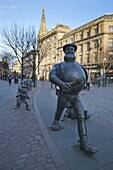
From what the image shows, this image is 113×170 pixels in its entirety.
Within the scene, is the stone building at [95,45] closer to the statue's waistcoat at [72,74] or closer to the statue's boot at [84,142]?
the statue's waistcoat at [72,74]

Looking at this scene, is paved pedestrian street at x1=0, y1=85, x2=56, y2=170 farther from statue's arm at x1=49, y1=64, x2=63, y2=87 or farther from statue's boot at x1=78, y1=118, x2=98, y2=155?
statue's arm at x1=49, y1=64, x2=63, y2=87

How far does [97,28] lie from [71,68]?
124ft

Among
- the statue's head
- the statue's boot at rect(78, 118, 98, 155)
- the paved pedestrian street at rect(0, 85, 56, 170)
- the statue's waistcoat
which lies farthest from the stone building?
the statue's boot at rect(78, 118, 98, 155)

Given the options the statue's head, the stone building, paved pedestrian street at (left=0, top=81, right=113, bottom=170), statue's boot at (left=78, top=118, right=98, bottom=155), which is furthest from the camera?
the stone building

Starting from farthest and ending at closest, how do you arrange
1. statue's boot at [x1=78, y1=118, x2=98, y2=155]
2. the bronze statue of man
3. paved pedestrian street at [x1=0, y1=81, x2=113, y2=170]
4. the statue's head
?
the statue's head → the bronze statue of man → statue's boot at [x1=78, y1=118, x2=98, y2=155] → paved pedestrian street at [x1=0, y1=81, x2=113, y2=170]

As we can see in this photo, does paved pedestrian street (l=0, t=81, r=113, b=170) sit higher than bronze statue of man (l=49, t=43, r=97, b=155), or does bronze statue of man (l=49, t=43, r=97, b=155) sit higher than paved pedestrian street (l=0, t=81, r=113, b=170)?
bronze statue of man (l=49, t=43, r=97, b=155)

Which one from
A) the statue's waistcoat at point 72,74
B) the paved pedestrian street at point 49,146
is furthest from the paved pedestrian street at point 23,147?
the statue's waistcoat at point 72,74

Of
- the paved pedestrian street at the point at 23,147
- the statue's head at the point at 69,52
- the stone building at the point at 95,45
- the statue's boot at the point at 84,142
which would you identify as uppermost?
the stone building at the point at 95,45

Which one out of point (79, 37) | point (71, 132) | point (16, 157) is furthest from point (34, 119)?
point (79, 37)

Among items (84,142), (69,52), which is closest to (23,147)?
(84,142)

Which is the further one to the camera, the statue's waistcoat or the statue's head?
the statue's head

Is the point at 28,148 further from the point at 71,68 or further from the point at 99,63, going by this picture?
the point at 99,63

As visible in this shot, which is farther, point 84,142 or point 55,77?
point 55,77

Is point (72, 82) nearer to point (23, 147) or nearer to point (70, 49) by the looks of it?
point (70, 49)
